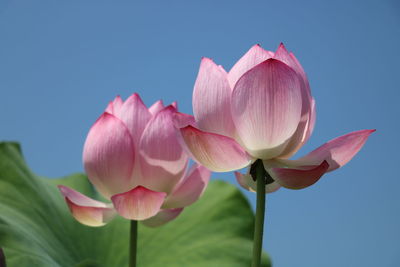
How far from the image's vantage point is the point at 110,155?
31.3 inches

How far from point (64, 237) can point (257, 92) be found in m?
0.82

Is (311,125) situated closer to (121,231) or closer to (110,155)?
(110,155)

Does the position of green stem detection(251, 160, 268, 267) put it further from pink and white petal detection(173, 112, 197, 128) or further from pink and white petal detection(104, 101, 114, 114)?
pink and white petal detection(104, 101, 114, 114)

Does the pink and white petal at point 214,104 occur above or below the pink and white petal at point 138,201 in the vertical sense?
above

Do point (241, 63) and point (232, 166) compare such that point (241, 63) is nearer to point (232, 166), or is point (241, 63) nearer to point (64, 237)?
point (232, 166)

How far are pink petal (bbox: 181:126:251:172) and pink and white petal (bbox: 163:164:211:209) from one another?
213mm

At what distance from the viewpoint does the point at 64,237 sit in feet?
3.97

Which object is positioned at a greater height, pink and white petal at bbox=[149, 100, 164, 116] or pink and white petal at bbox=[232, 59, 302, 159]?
pink and white petal at bbox=[149, 100, 164, 116]

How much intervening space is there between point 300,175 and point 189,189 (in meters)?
0.30

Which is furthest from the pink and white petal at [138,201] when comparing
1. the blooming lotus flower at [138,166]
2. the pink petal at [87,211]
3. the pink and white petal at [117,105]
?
the pink and white petal at [117,105]

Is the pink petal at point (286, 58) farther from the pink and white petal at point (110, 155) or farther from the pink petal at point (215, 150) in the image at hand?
the pink and white petal at point (110, 155)

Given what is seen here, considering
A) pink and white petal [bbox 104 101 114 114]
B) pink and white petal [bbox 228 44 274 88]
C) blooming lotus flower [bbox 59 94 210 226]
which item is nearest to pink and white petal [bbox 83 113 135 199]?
blooming lotus flower [bbox 59 94 210 226]

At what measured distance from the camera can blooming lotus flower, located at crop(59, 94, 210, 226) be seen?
0.78m

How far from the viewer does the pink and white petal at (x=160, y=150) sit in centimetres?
79
